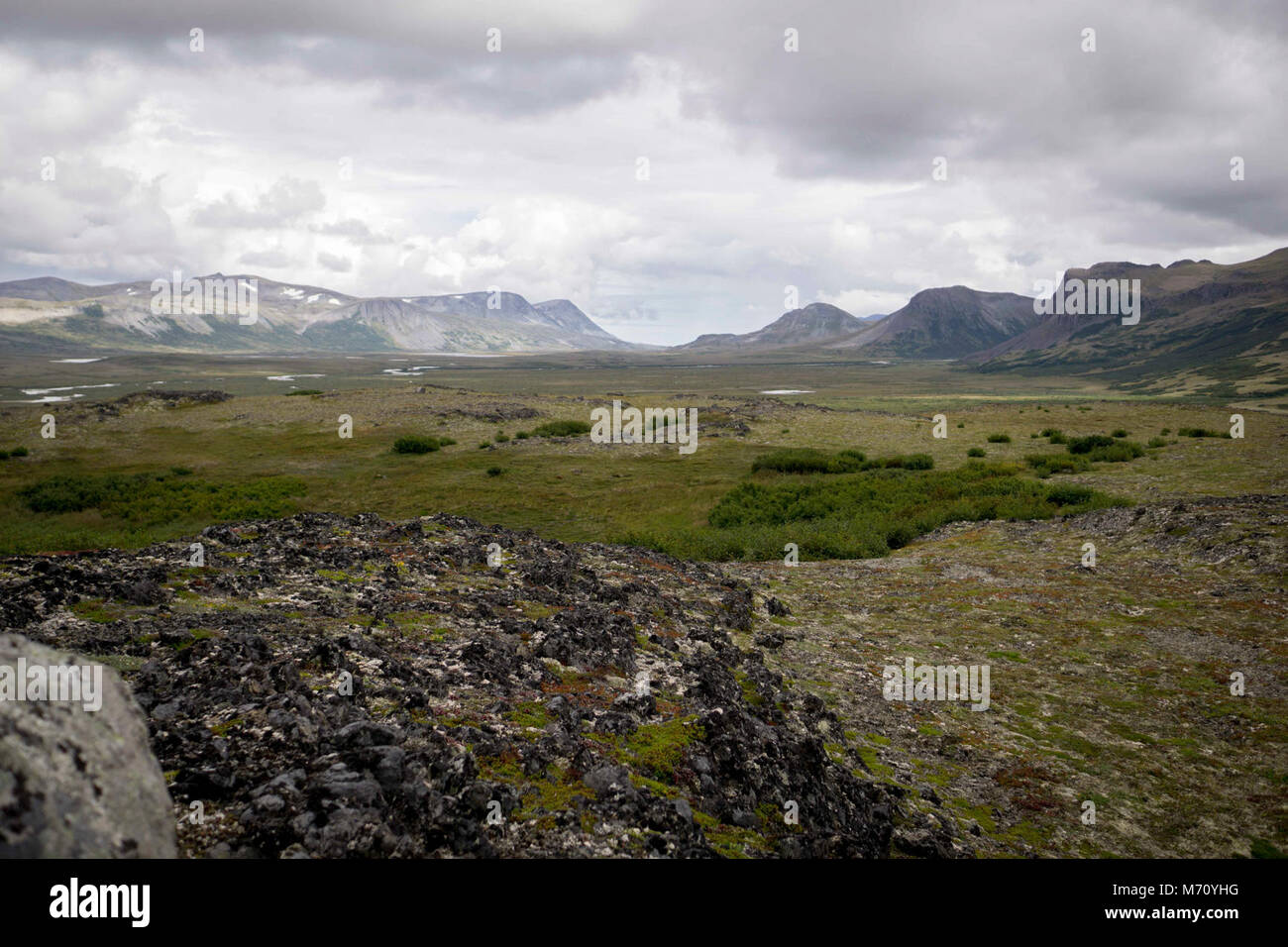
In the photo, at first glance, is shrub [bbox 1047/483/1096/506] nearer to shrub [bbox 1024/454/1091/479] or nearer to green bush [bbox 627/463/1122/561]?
green bush [bbox 627/463/1122/561]

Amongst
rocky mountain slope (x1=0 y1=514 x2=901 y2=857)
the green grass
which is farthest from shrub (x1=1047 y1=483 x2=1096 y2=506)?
the green grass

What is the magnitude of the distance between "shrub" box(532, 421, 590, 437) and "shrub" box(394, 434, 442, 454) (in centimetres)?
1174

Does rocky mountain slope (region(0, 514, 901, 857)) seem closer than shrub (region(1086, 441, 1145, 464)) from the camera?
Yes

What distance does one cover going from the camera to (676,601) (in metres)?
17.6

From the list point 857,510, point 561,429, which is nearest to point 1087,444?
point 857,510

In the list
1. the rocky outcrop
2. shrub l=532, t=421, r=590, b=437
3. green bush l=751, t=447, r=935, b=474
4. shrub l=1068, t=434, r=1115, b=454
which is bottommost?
green bush l=751, t=447, r=935, b=474

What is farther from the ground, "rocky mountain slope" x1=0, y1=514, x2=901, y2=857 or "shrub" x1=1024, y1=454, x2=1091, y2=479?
"shrub" x1=1024, y1=454, x2=1091, y2=479

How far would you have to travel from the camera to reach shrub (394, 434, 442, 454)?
59281 mm

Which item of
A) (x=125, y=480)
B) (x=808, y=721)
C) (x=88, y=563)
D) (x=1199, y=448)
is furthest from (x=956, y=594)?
(x=125, y=480)

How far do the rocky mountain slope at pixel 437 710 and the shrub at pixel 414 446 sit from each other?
43.9 m
